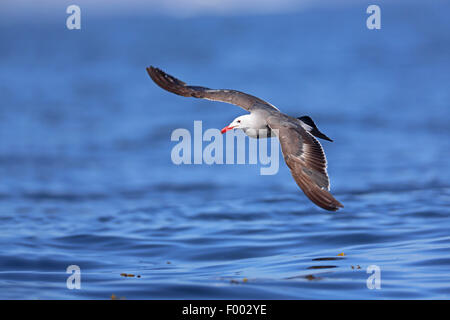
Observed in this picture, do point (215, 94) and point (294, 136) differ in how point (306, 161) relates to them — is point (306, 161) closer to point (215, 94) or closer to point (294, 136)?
point (294, 136)

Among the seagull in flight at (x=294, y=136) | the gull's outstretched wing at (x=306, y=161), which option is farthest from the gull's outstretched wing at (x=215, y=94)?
the gull's outstretched wing at (x=306, y=161)

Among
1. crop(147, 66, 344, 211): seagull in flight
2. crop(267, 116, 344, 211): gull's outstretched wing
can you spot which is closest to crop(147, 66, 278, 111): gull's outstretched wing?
crop(147, 66, 344, 211): seagull in flight

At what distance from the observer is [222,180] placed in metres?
17.7

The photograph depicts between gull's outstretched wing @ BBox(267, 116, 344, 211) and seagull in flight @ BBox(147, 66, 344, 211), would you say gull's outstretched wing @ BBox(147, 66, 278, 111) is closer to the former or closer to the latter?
seagull in flight @ BBox(147, 66, 344, 211)

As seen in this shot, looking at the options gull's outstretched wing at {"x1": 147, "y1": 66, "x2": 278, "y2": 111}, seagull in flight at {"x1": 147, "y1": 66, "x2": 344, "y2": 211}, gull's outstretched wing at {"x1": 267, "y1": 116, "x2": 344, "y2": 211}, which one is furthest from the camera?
gull's outstretched wing at {"x1": 147, "y1": 66, "x2": 278, "y2": 111}

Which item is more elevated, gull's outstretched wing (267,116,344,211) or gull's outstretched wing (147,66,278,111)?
gull's outstretched wing (147,66,278,111)

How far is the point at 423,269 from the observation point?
27.0 feet

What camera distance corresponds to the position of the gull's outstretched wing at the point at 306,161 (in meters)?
7.43

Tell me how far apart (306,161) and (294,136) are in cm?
44

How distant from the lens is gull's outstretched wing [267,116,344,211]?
293 inches

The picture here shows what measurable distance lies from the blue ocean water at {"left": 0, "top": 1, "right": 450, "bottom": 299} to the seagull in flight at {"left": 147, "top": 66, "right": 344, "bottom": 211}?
112 cm

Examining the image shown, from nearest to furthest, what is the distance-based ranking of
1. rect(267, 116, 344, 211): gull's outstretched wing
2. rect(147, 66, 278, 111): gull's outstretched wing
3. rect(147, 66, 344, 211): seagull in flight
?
rect(267, 116, 344, 211): gull's outstretched wing → rect(147, 66, 344, 211): seagull in flight → rect(147, 66, 278, 111): gull's outstretched wing

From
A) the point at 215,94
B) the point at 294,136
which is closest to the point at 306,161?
the point at 294,136
